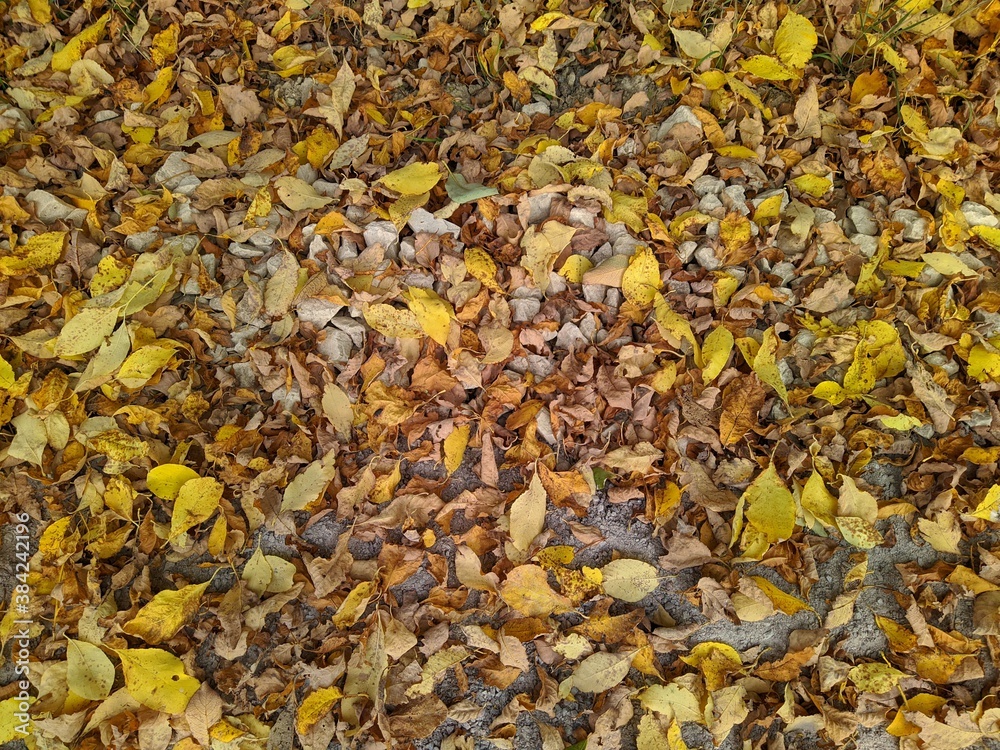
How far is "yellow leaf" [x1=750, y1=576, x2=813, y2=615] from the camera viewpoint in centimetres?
122

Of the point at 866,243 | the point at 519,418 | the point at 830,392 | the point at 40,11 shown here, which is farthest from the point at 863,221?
the point at 40,11

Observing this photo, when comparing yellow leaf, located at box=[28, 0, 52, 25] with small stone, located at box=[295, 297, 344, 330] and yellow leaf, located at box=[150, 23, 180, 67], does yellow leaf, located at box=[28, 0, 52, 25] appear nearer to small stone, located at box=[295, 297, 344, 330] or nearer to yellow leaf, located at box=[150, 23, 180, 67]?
yellow leaf, located at box=[150, 23, 180, 67]

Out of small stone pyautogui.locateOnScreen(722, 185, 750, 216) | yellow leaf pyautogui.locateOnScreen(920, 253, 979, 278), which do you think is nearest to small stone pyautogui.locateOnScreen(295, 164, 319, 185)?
small stone pyautogui.locateOnScreen(722, 185, 750, 216)

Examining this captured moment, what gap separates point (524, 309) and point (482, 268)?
12 cm

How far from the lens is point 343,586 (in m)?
1.24

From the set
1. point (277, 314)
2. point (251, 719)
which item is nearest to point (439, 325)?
point (277, 314)

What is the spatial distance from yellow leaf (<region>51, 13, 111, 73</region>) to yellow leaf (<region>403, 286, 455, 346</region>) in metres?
1.07

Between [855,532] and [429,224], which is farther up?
[429,224]

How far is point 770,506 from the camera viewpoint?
4.07ft

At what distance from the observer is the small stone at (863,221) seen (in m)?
1.42

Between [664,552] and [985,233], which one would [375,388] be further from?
[985,233]

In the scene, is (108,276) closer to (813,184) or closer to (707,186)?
(707,186)

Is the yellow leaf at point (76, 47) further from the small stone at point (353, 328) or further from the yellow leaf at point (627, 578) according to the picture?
the yellow leaf at point (627, 578)

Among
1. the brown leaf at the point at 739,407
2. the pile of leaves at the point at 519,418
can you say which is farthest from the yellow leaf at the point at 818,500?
the brown leaf at the point at 739,407
